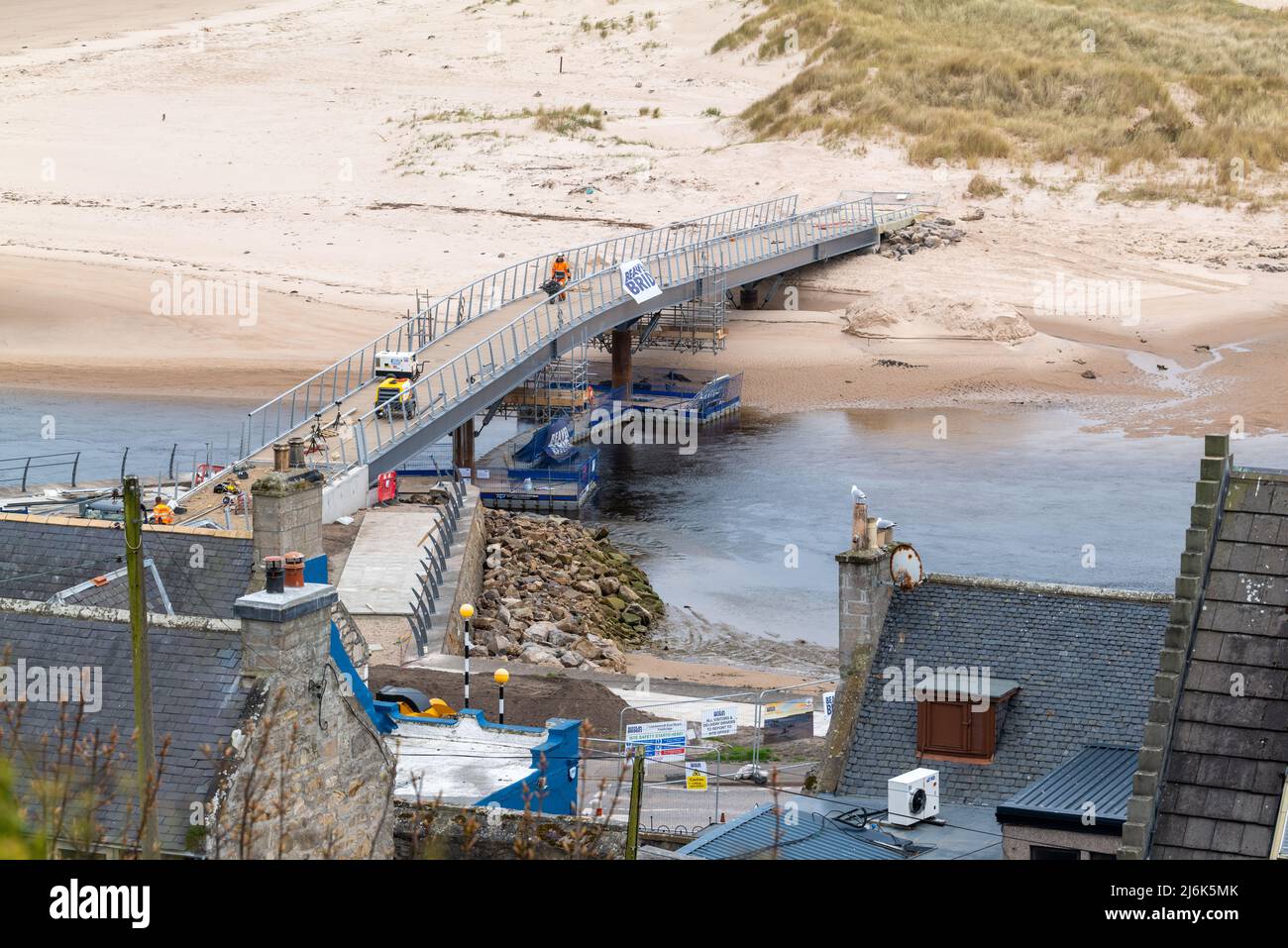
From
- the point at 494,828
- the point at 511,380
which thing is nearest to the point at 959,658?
the point at 494,828

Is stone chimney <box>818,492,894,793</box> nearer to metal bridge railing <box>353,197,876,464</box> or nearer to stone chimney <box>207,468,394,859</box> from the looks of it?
stone chimney <box>207,468,394,859</box>

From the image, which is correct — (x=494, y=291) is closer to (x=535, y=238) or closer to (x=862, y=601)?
(x=535, y=238)

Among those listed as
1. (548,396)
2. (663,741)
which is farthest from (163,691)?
(548,396)

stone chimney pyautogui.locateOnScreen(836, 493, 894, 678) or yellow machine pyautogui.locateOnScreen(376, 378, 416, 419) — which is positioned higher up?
yellow machine pyautogui.locateOnScreen(376, 378, 416, 419)

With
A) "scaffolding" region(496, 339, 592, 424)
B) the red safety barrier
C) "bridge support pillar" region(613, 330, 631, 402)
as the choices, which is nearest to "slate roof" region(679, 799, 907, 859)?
the red safety barrier

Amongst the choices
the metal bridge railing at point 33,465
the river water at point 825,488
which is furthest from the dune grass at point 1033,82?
the metal bridge railing at point 33,465
